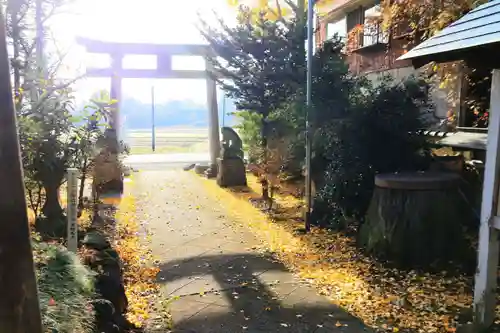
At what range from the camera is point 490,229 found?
3.58 meters

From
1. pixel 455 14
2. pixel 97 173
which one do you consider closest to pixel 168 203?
pixel 97 173

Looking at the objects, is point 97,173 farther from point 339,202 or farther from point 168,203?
point 339,202

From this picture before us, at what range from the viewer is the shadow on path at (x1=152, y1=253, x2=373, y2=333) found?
398 centimetres

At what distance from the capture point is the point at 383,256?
5.86m

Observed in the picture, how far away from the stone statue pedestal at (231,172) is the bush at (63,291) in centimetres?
977

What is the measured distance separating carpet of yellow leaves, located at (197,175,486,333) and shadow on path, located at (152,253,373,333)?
0.85ft

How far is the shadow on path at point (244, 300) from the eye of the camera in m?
3.98

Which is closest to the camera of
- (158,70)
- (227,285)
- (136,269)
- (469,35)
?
(469,35)

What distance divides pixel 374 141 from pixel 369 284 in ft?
7.98

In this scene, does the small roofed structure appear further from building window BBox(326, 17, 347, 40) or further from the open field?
the open field

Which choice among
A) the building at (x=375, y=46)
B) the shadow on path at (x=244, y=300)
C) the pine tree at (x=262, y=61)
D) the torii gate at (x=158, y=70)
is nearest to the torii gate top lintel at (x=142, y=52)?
the torii gate at (x=158, y=70)

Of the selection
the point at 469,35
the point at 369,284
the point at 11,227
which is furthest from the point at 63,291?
the point at 469,35

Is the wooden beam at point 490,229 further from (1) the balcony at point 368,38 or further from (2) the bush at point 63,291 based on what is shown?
(1) the balcony at point 368,38

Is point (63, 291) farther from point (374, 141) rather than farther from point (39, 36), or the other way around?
point (374, 141)
